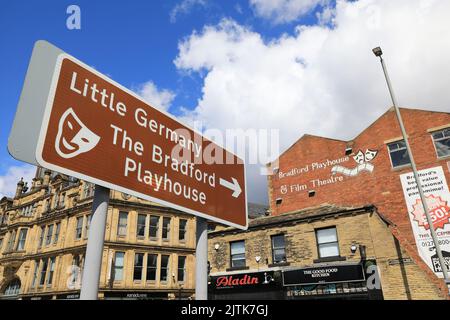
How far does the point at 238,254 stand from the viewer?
21188 mm

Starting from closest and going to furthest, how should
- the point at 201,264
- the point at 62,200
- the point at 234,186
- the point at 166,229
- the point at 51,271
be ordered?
the point at 201,264
the point at 234,186
the point at 51,271
the point at 166,229
the point at 62,200

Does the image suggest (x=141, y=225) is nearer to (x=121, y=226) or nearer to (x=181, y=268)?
(x=121, y=226)

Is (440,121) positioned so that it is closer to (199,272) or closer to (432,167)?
(432,167)

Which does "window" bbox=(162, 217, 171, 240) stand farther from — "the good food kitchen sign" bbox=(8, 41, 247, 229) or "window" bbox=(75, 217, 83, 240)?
"the good food kitchen sign" bbox=(8, 41, 247, 229)

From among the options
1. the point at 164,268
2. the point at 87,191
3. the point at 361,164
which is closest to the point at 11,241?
the point at 87,191

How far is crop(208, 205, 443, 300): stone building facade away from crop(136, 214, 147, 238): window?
12.6 metres

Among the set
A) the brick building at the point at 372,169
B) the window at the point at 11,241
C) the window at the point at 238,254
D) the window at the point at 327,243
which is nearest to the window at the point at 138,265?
the window at the point at 238,254

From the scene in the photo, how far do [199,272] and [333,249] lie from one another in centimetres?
1668

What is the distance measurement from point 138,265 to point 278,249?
1662cm

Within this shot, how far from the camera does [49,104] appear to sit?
200 centimetres

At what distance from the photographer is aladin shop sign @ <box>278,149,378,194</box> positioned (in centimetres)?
2434

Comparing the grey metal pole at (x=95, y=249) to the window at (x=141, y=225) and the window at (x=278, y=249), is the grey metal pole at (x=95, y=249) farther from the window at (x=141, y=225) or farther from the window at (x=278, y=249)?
the window at (x=141, y=225)

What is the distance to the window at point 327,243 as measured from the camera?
17984mm

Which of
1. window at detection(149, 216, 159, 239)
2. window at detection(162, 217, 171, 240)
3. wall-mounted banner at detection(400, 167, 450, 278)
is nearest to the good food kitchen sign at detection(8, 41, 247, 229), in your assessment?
wall-mounted banner at detection(400, 167, 450, 278)
